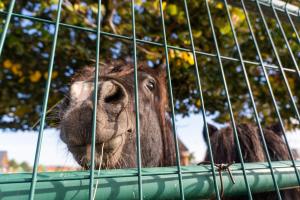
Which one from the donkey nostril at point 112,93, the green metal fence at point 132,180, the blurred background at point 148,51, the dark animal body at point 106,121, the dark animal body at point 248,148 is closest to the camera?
the green metal fence at point 132,180

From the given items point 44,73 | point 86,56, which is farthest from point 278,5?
point 44,73

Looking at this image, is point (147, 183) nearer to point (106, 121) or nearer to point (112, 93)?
point (106, 121)

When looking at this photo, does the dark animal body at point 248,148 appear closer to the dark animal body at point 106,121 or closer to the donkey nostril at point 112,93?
the dark animal body at point 106,121

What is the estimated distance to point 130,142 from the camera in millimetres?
1547

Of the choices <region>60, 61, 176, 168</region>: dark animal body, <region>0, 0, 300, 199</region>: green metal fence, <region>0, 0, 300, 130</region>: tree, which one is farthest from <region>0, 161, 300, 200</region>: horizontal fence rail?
<region>0, 0, 300, 130</region>: tree

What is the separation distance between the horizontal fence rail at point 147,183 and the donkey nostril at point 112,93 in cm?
52

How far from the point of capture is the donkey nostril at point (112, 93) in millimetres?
1288

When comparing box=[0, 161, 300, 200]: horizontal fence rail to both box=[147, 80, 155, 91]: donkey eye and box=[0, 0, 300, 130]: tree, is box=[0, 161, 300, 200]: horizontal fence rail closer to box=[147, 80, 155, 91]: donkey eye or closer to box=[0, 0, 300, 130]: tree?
box=[147, 80, 155, 91]: donkey eye

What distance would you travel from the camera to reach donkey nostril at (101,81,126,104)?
1.29 m

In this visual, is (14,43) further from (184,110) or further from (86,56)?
(184,110)

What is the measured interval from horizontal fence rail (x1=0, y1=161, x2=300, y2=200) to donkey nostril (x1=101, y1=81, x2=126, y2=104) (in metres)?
0.52

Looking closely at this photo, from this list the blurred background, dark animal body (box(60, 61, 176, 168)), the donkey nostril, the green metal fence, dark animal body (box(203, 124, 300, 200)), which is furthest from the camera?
the blurred background

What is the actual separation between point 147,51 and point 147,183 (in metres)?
3.17

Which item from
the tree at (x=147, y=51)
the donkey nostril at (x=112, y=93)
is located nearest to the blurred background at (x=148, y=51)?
the tree at (x=147, y=51)
